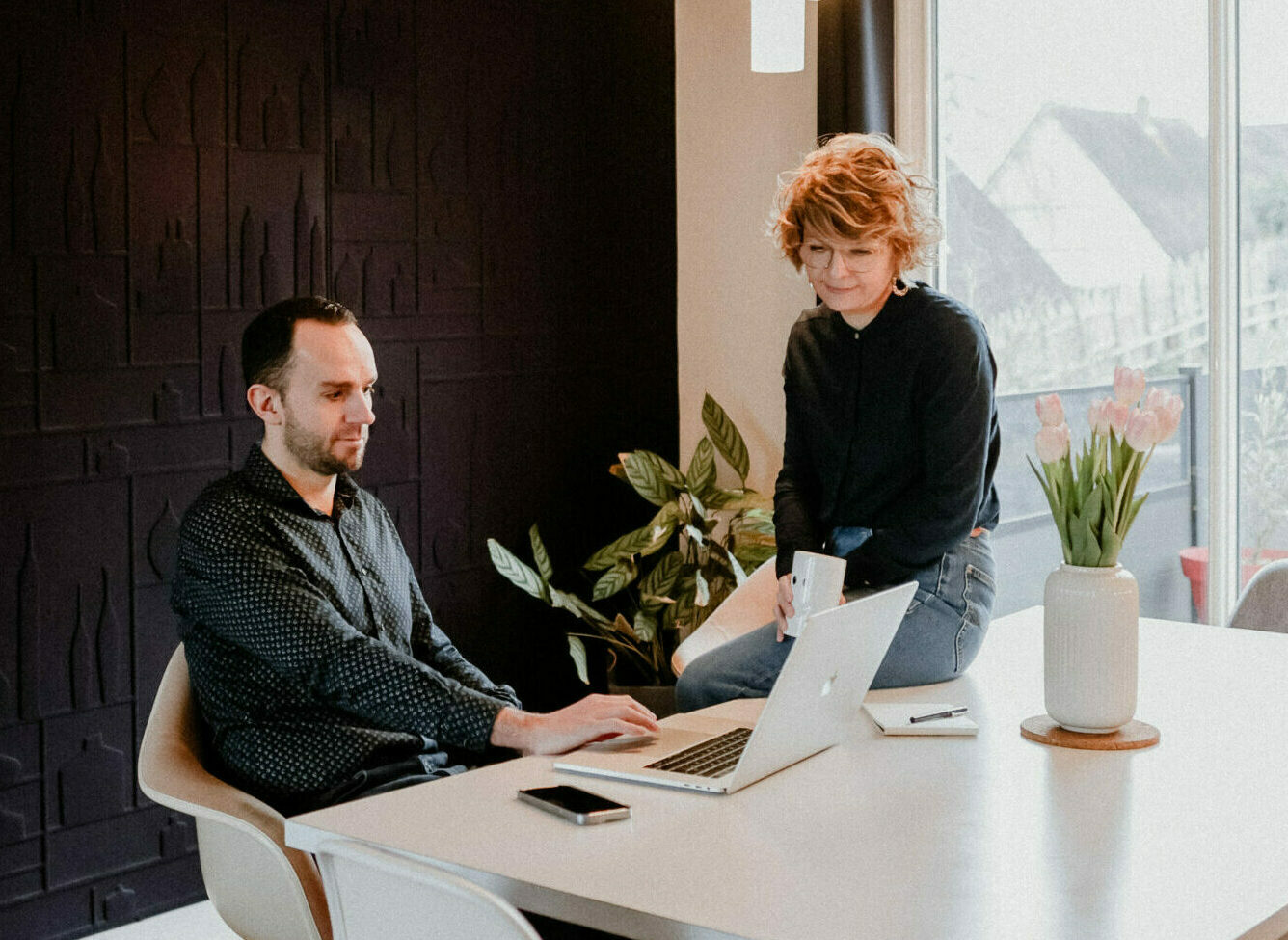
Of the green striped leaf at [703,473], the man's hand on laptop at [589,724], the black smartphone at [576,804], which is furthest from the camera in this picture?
the green striped leaf at [703,473]

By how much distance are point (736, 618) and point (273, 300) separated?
1.52 meters

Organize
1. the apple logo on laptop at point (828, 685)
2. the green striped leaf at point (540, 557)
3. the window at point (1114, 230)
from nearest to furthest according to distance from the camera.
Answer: the apple logo on laptop at point (828, 685)
the window at point (1114, 230)
the green striped leaf at point (540, 557)

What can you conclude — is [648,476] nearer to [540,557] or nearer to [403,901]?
[540,557]

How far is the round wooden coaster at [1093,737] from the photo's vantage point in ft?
5.94

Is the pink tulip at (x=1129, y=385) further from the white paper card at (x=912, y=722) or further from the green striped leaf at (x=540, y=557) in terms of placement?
the green striped leaf at (x=540, y=557)

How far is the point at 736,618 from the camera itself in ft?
9.41

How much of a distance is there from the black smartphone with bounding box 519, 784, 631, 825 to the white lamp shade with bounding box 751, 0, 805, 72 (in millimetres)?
2101

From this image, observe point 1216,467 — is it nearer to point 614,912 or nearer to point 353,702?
point 353,702

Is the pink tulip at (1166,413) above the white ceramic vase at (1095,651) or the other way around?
above

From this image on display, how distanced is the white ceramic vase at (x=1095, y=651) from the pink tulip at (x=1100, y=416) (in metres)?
0.19

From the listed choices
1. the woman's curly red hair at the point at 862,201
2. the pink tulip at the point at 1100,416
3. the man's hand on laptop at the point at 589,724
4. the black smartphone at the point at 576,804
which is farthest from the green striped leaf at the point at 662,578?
the black smartphone at the point at 576,804

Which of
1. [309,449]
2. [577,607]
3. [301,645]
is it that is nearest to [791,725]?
[301,645]

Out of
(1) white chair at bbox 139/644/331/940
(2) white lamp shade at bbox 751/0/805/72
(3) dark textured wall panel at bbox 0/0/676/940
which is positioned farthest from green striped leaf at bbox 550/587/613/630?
(1) white chair at bbox 139/644/331/940

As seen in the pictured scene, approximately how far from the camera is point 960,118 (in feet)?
13.9
